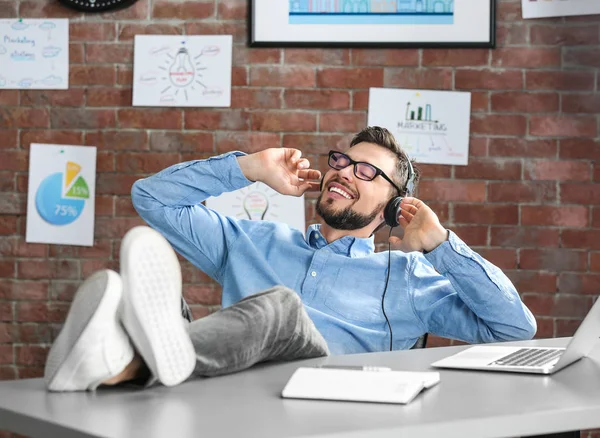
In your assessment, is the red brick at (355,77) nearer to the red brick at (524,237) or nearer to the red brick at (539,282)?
the red brick at (524,237)

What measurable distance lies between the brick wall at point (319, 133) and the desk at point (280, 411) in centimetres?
189

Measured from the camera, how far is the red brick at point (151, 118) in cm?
312

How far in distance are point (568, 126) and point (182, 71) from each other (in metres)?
1.46

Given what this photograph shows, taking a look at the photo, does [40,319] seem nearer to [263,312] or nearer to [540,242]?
A: [540,242]

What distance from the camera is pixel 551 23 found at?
3.05 meters

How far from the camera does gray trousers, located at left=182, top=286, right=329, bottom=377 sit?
1199 mm

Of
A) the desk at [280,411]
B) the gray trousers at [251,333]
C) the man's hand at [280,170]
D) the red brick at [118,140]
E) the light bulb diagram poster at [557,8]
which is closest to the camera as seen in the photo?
the desk at [280,411]

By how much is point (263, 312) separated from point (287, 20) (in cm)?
202

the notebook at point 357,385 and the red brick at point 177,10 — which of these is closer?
the notebook at point 357,385

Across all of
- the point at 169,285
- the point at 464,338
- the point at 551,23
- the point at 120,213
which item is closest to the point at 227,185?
the point at 464,338

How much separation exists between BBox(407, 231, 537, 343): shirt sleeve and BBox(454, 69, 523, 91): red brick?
114 centimetres

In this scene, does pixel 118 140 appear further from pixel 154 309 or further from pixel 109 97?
pixel 154 309

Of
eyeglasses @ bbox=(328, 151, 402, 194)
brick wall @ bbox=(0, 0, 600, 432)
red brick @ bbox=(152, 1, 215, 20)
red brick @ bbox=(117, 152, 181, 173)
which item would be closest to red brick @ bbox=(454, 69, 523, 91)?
brick wall @ bbox=(0, 0, 600, 432)

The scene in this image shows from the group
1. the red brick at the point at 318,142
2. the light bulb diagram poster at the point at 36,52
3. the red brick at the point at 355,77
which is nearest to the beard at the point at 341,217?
the red brick at the point at 318,142
